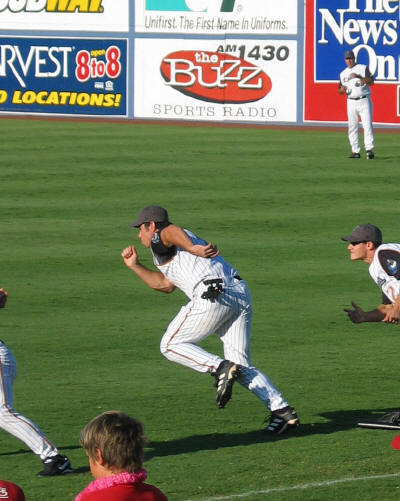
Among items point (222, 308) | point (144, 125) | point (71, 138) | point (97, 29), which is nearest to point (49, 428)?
point (222, 308)

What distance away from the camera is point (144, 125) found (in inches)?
1305

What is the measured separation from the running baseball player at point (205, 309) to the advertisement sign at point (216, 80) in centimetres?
2345

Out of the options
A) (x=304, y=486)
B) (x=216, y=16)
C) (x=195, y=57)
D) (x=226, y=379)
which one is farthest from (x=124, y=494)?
(x=195, y=57)

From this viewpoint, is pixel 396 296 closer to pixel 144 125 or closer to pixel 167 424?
pixel 167 424

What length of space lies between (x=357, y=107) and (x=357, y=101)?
0.62 ft

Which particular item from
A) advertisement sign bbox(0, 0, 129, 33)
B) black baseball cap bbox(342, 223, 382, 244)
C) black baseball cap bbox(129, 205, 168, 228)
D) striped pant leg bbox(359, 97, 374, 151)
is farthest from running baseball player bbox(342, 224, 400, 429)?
advertisement sign bbox(0, 0, 129, 33)

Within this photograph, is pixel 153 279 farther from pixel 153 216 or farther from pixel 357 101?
pixel 357 101

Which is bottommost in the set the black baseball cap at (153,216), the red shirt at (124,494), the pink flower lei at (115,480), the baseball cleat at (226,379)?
the red shirt at (124,494)

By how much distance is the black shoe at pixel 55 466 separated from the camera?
28.0ft

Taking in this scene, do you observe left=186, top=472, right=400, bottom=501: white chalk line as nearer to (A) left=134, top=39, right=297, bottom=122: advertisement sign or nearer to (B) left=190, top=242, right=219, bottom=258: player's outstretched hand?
(B) left=190, top=242, right=219, bottom=258: player's outstretched hand

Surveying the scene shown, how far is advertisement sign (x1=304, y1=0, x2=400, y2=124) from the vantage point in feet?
103

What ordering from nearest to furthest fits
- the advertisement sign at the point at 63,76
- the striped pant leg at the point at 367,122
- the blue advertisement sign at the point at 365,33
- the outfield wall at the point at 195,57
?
1. the striped pant leg at the point at 367,122
2. the blue advertisement sign at the point at 365,33
3. the outfield wall at the point at 195,57
4. the advertisement sign at the point at 63,76

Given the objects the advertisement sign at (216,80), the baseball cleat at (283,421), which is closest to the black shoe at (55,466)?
the baseball cleat at (283,421)

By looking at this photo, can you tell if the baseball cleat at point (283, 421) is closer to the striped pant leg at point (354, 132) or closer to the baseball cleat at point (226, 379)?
the baseball cleat at point (226, 379)
